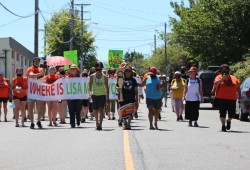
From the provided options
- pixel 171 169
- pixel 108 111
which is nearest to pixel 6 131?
pixel 108 111

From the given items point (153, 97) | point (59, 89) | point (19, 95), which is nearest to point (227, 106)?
point (153, 97)

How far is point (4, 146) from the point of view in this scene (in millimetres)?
12609

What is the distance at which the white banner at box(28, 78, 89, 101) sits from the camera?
17.8 meters

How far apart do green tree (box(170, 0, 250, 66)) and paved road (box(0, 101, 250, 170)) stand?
84.8ft

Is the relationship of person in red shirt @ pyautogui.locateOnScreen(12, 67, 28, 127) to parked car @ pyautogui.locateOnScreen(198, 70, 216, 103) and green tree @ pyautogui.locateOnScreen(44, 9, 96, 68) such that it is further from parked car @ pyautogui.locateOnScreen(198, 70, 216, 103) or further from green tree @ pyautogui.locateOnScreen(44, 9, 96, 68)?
green tree @ pyautogui.locateOnScreen(44, 9, 96, 68)

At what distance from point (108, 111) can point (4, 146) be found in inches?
347

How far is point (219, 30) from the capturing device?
139 ft

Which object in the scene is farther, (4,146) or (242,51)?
(242,51)

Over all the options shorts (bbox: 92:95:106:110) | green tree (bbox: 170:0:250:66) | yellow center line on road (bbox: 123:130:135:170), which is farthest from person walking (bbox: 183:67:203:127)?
green tree (bbox: 170:0:250:66)

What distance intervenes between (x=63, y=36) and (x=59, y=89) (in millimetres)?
51982

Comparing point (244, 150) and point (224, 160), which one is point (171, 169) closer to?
point (224, 160)

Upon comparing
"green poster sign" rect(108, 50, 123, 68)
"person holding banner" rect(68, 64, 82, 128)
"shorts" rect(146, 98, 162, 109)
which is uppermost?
"green poster sign" rect(108, 50, 123, 68)

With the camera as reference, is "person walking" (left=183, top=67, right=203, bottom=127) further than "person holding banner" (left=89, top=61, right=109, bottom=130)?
Yes

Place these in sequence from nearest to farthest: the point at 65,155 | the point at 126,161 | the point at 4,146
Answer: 1. the point at 126,161
2. the point at 65,155
3. the point at 4,146
